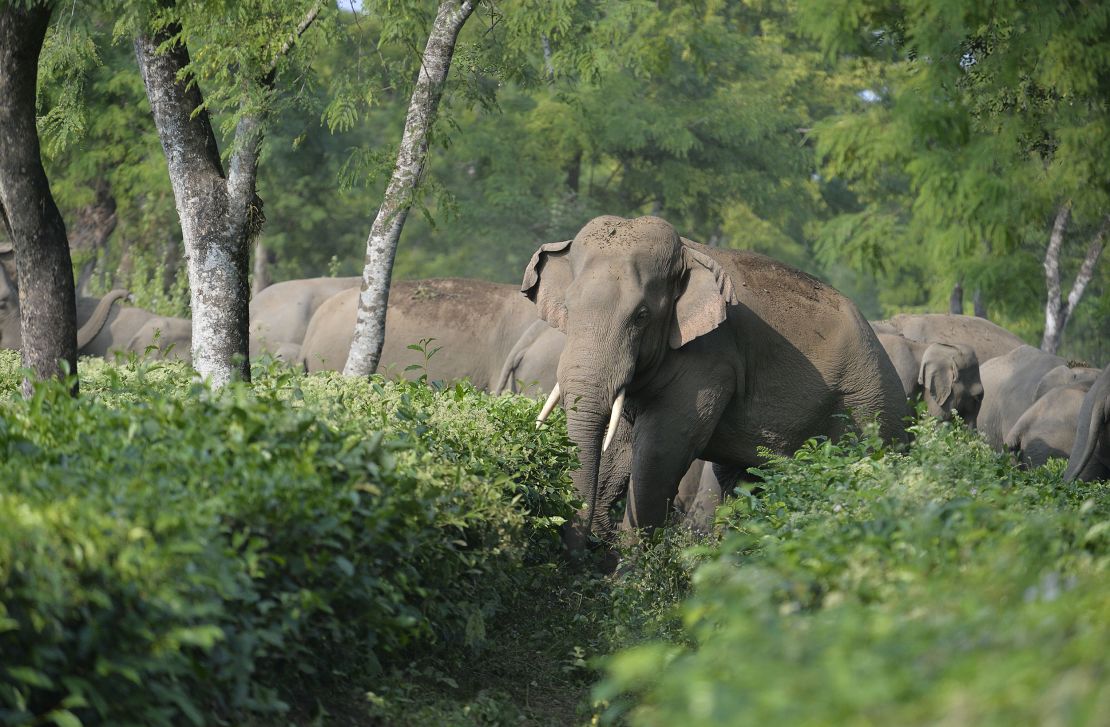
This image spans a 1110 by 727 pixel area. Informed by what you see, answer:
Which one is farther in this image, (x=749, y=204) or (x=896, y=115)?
(x=749, y=204)

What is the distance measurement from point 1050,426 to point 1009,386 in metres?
2.89

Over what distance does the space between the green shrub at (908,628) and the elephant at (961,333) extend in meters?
15.8

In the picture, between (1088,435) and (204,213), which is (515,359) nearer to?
(1088,435)

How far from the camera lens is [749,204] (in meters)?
33.8

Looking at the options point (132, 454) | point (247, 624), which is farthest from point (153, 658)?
point (132, 454)

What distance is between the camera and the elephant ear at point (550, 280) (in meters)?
10.7

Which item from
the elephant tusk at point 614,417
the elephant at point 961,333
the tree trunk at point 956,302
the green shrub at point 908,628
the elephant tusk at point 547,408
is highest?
the green shrub at point 908,628

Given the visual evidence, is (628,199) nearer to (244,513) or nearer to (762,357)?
(762,357)

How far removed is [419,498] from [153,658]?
1711 millimetres

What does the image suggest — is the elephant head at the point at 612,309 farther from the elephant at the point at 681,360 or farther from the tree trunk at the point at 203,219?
the tree trunk at the point at 203,219

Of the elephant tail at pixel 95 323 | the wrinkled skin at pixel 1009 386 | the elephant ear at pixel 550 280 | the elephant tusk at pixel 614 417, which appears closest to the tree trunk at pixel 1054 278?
the wrinkled skin at pixel 1009 386

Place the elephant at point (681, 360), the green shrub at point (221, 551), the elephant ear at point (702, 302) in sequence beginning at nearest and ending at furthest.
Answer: the green shrub at point (221, 551), the elephant at point (681, 360), the elephant ear at point (702, 302)

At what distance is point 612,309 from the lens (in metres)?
10.0

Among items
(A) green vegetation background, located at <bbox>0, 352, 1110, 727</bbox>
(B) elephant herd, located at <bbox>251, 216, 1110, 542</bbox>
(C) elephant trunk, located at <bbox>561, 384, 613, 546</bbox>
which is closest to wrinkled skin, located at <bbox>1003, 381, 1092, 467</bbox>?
(B) elephant herd, located at <bbox>251, 216, 1110, 542</bbox>
